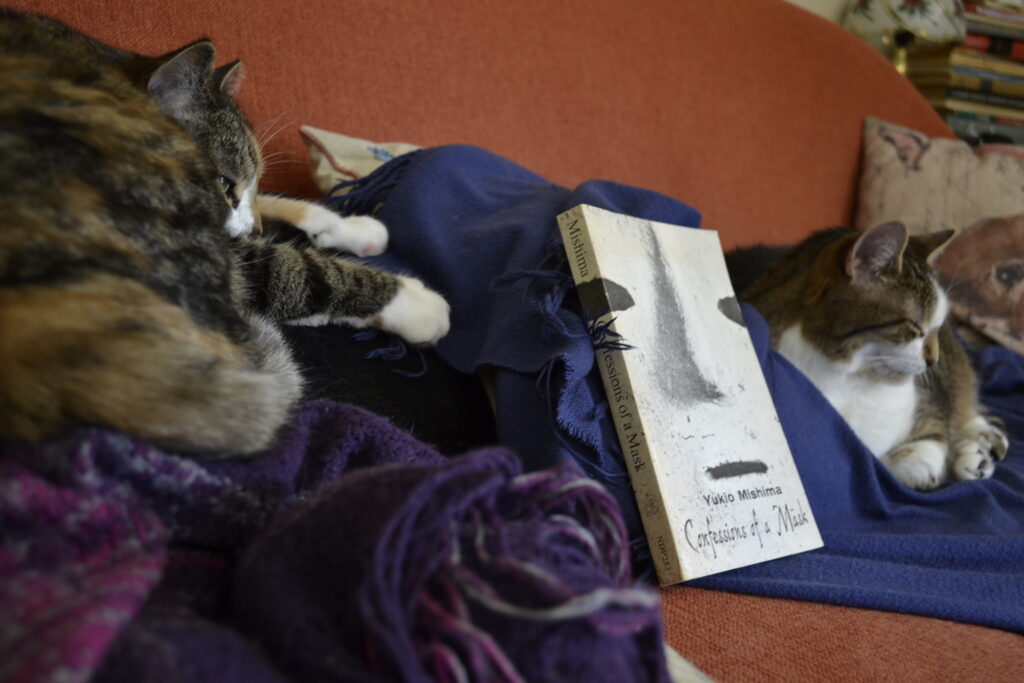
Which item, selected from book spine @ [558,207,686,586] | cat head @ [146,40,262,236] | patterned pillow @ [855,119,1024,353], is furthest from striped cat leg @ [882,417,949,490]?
cat head @ [146,40,262,236]

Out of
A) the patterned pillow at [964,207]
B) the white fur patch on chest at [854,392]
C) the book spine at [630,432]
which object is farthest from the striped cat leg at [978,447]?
the book spine at [630,432]

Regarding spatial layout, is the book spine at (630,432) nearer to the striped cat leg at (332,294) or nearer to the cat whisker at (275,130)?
the striped cat leg at (332,294)

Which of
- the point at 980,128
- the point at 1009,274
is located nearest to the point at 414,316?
the point at 1009,274

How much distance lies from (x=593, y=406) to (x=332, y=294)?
1.17ft

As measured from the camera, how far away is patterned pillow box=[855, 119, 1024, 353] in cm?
173

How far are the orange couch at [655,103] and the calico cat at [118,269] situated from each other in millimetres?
398

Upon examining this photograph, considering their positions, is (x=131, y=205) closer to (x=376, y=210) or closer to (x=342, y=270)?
(x=342, y=270)

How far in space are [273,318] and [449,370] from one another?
245mm

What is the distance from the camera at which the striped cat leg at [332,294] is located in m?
0.86

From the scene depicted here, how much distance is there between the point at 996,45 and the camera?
289 cm

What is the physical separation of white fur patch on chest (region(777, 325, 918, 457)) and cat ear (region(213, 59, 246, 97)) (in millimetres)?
1034

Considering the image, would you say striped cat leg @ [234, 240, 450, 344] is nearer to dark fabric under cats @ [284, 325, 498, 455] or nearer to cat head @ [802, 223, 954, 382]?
dark fabric under cats @ [284, 325, 498, 455]

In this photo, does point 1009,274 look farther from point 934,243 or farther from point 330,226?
point 330,226

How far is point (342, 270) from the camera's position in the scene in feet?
3.00
